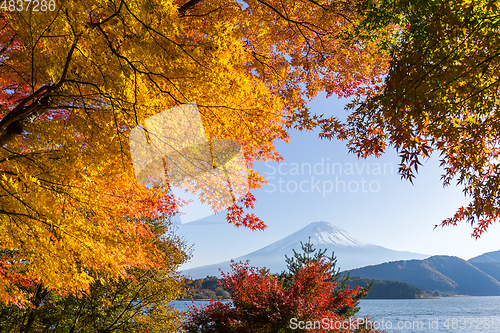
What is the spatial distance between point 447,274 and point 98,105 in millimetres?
155339

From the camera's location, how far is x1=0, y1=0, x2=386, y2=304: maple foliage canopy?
2918 millimetres

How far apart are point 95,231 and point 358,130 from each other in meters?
4.74

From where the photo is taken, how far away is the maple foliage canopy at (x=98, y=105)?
9.57ft

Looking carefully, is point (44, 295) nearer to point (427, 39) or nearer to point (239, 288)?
point (239, 288)

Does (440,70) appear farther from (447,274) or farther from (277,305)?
(447,274)

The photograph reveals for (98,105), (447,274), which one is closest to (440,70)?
(98,105)

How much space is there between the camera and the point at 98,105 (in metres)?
3.33

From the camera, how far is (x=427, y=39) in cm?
266

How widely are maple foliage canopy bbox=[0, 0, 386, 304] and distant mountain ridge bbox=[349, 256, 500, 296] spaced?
126m

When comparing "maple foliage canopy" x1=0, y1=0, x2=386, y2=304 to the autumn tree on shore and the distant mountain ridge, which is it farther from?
the distant mountain ridge

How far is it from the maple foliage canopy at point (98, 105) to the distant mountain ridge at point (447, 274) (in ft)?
414

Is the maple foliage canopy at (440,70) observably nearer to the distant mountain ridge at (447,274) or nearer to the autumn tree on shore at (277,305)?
the autumn tree on shore at (277,305)

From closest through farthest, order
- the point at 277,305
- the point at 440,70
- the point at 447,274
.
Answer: the point at 440,70 < the point at 277,305 < the point at 447,274

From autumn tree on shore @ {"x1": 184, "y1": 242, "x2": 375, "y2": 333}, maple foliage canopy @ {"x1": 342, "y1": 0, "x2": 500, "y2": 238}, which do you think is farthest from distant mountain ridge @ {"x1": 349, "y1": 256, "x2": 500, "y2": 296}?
maple foliage canopy @ {"x1": 342, "y1": 0, "x2": 500, "y2": 238}
